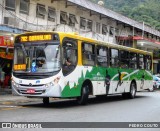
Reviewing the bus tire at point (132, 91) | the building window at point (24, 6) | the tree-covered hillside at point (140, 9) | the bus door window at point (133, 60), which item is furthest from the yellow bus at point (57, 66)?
the tree-covered hillside at point (140, 9)

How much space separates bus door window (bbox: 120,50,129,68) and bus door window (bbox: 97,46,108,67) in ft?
7.10

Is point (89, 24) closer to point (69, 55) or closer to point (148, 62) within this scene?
point (148, 62)

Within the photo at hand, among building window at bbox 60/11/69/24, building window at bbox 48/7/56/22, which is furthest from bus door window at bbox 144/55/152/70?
building window at bbox 48/7/56/22

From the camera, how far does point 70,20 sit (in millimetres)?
29688

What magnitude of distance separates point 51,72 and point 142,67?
10.8m

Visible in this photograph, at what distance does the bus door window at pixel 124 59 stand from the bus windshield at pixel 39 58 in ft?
21.9

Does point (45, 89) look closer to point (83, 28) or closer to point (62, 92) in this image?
point (62, 92)

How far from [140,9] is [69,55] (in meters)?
55.3

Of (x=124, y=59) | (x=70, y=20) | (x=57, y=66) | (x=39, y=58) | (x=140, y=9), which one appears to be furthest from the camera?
(x=140, y=9)

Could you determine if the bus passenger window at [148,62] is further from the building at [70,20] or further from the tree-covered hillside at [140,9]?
the tree-covered hillside at [140,9]

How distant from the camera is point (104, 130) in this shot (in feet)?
30.8

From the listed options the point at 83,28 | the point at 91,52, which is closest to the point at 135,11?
the point at 83,28

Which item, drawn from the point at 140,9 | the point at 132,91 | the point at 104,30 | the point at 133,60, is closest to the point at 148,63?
the point at 133,60

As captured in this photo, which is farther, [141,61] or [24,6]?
[24,6]
